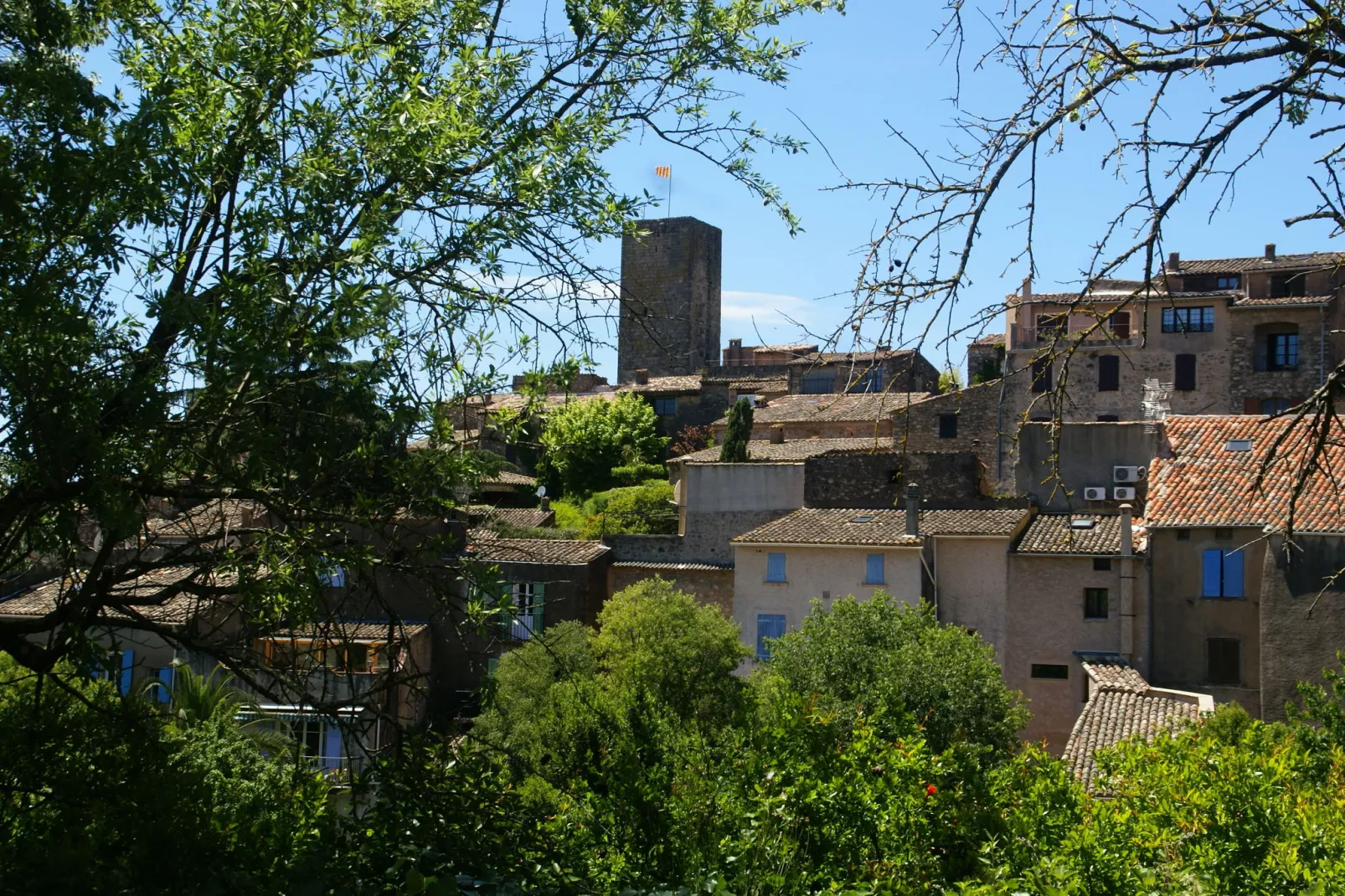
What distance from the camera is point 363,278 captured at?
17.9 ft

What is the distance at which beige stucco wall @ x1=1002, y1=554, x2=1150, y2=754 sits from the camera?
29.1m

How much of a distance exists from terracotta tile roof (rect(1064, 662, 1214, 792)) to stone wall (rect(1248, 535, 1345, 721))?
1507mm

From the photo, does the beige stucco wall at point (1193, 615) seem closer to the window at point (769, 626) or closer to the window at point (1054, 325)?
the window at point (769, 626)

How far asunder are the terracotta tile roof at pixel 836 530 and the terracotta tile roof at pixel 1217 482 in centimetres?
552

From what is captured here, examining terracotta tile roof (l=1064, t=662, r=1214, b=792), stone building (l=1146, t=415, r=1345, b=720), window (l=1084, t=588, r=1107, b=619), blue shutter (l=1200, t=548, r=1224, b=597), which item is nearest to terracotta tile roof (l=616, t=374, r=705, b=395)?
stone building (l=1146, t=415, r=1345, b=720)

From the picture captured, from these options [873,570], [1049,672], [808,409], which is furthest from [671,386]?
[1049,672]

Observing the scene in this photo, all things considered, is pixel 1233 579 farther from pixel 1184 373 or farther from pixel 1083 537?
pixel 1184 373

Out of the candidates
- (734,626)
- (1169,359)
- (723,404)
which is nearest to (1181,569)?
(734,626)

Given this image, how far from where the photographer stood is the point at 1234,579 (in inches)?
1113

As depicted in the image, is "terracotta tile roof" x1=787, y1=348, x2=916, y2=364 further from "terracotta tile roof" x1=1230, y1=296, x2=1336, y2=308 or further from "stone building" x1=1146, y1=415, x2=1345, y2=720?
"terracotta tile roof" x1=1230, y1=296, x2=1336, y2=308

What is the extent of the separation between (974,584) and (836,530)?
3.67 metres

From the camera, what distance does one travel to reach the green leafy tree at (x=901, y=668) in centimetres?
2366

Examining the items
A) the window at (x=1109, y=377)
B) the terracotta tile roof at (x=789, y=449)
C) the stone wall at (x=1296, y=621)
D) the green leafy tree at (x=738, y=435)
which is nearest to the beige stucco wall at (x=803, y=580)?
the stone wall at (x=1296, y=621)

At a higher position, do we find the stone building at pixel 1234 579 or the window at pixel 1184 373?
the window at pixel 1184 373
